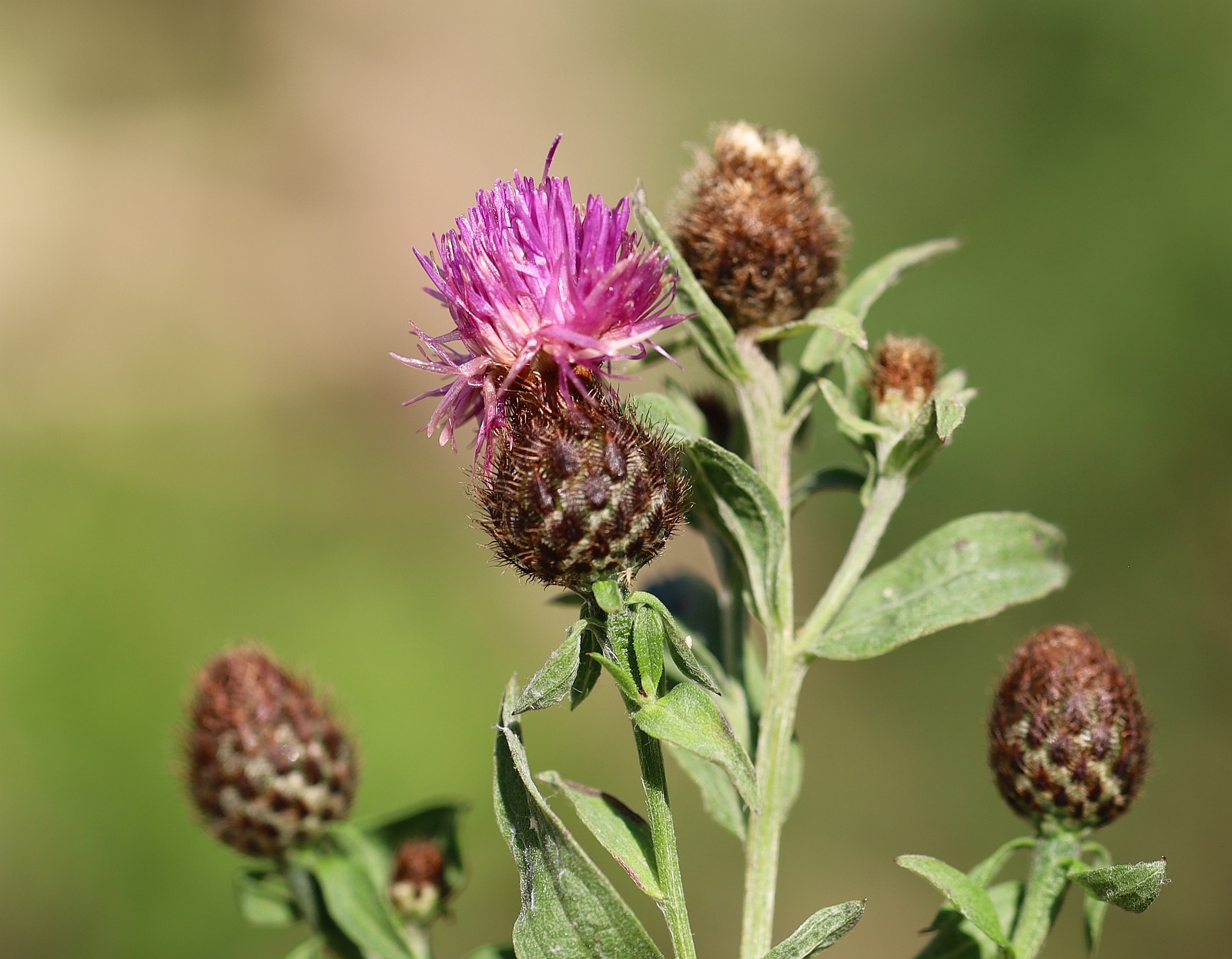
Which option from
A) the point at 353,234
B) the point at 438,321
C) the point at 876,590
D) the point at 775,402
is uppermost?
the point at 353,234

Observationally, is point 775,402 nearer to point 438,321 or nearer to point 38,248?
point 438,321

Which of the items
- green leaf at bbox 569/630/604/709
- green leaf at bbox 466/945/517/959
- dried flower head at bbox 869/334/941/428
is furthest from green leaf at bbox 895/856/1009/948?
dried flower head at bbox 869/334/941/428

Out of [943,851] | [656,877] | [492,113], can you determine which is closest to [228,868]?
[943,851]

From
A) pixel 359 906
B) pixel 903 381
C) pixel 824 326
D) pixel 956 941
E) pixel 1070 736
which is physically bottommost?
pixel 956 941

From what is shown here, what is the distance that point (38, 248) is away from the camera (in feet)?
30.2

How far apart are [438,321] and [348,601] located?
3.07 metres

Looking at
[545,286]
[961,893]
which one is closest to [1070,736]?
[961,893]

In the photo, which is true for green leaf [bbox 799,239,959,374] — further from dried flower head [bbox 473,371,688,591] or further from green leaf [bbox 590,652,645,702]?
green leaf [bbox 590,652,645,702]

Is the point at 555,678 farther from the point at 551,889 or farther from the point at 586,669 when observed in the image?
the point at 551,889

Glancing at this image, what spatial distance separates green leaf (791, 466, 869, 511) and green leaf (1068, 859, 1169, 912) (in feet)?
2.53

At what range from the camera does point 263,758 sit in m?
2.37

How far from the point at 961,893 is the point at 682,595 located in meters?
0.79

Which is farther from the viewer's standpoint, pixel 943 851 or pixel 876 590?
pixel 943 851

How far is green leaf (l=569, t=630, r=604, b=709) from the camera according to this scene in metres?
1.59
